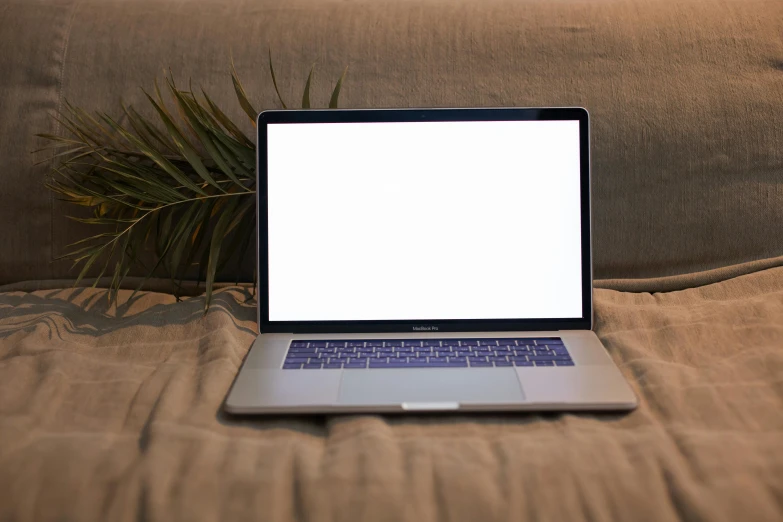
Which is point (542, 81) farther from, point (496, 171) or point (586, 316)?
point (586, 316)

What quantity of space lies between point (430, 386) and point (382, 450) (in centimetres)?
11

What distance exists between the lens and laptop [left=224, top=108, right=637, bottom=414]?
79 cm

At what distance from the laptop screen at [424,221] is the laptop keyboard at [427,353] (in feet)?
0.15

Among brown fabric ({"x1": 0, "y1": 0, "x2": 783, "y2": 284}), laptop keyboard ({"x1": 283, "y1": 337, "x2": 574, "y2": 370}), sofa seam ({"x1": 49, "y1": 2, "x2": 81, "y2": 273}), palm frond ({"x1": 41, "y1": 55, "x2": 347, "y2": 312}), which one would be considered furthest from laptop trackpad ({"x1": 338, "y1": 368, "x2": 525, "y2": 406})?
sofa seam ({"x1": 49, "y1": 2, "x2": 81, "y2": 273})

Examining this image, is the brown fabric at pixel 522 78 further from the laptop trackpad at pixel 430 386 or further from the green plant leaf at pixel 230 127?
the laptop trackpad at pixel 430 386

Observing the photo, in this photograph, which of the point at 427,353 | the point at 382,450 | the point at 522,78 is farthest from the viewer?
the point at 522,78

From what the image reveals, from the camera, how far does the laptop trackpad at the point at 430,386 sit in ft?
2.02

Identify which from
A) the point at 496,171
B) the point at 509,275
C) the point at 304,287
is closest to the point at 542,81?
the point at 496,171

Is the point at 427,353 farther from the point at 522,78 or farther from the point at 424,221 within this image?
the point at 522,78

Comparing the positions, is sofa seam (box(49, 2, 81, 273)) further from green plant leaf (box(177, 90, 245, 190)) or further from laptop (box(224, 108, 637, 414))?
laptop (box(224, 108, 637, 414))

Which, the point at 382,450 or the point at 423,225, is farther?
the point at 423,225

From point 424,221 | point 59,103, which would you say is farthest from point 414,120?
point 59,103

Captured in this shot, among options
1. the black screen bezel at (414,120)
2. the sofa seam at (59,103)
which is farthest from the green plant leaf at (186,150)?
the sofa seam at (59,103)

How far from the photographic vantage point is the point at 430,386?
0.64m
